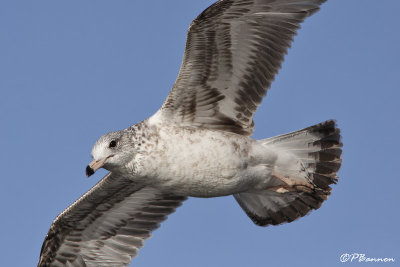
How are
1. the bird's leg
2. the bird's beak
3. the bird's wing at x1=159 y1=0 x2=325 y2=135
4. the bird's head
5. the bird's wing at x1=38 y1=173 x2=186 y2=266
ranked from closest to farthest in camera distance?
the bird's beak < the bird's head < the bird's wing at x1=159 y1=0 x2=325 y2=135 < the bird's leg < the bird's wing at x1=38 y1=173 x2=186 y2=266

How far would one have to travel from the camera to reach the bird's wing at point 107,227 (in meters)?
11.1

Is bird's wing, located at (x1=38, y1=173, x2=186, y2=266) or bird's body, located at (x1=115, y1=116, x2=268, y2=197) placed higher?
bird's body, located at (x1=115, y1=116, x2=268, y2=197)

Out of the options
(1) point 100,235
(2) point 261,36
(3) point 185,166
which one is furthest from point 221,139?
(1) point 100,235

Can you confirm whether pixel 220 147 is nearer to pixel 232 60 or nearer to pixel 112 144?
pixel 232 60

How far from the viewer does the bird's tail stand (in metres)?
10.4

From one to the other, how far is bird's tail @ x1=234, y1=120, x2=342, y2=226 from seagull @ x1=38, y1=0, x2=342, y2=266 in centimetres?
2

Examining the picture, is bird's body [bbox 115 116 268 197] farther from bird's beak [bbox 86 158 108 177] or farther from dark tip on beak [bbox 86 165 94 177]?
dark tip on beak [bbox 86 165 94 177]

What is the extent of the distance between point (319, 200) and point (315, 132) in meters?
1.04

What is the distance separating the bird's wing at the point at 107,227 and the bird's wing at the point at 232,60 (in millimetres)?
1873

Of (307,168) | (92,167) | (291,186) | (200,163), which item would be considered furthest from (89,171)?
(307,168)

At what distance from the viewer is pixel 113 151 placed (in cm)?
910

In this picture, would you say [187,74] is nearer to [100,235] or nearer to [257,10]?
[257,10]

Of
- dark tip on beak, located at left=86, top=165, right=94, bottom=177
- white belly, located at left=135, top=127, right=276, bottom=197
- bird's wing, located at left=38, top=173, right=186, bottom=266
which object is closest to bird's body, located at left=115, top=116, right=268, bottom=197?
white belly, located at left=135, top=127, right=276, bottom=197

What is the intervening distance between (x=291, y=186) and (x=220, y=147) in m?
1.39
